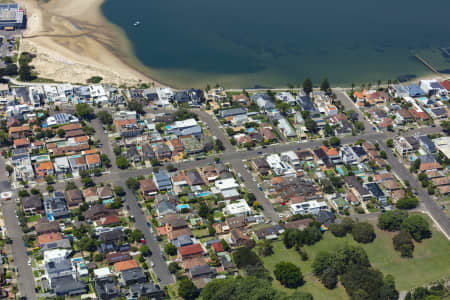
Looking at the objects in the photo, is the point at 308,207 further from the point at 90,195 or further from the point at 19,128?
the point at 19,128

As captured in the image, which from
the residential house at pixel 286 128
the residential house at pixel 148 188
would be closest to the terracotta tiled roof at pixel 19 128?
the residential house at pixel 148 188

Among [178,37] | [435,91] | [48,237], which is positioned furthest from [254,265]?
[178,37]

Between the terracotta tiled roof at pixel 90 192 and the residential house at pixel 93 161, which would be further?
the residential house at pixel 93 161

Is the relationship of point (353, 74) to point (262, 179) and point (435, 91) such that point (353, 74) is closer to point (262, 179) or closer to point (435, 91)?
point (435, 91)

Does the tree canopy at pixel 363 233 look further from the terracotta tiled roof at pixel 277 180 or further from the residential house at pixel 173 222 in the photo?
the residential house at pixel 173 222

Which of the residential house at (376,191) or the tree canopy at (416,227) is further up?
the residential house at (376,191)

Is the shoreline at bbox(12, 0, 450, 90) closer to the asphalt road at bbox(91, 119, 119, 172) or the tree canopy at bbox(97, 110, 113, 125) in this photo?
the tree canopy at bbox(97, 110, 113, 125)
